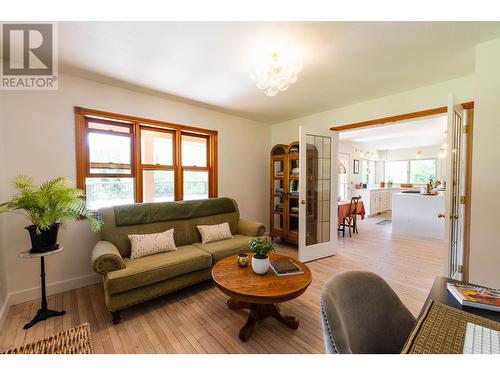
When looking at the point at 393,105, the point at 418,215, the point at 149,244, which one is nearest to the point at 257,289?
the point at 149,244

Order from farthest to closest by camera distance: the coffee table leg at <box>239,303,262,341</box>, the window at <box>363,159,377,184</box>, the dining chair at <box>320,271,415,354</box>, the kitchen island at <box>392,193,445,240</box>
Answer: the window at <box>363,159,377,184</box>
the kitchen island at <box>392,193,445,240</box>
the coffee table leg at <box>239,303,262,341</box>
the dining chair at <box>320,271,415,354</box>

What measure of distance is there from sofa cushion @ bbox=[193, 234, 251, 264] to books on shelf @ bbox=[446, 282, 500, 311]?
204 cm

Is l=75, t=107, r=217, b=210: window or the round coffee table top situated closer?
the round coffee table top

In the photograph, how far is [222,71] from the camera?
2373mm

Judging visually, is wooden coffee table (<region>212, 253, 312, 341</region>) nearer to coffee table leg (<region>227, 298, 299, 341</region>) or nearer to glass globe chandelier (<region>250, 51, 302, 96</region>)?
coffee table leg (<region>227, 298, 299, 341</region>)

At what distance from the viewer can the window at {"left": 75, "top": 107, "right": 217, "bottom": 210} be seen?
105 inches

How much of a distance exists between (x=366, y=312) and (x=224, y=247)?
75.5 inches

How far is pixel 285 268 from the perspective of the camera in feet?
6.46

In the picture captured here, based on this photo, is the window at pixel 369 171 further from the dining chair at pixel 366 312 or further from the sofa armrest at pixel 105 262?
the sofa armrest at pixel 105 262

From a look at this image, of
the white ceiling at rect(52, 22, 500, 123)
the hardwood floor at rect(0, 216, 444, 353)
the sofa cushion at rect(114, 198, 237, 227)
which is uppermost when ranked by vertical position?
the white ceiling at rect(52, 22, 500, 123)

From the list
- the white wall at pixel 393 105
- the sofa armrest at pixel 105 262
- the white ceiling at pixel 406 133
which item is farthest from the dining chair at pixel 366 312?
the white ceiling at pixel 406 133

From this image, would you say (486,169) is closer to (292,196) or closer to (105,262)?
(292,196)

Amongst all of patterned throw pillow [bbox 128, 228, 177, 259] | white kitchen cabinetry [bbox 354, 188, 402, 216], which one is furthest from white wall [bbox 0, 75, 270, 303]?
white kitchen cabinetry [bbox 354, 188, 402, 216]
